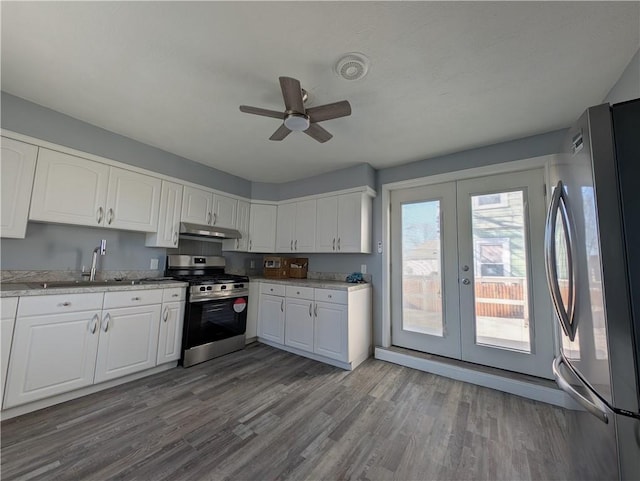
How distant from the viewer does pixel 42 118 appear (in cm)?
223

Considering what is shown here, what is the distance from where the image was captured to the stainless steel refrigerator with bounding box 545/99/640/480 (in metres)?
0.83

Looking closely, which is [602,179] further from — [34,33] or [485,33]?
[34,33]

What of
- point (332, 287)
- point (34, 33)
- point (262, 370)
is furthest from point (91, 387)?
point (34, 33)

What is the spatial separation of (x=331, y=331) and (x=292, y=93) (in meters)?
2.44

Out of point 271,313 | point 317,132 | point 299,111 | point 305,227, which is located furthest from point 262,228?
point 299,111

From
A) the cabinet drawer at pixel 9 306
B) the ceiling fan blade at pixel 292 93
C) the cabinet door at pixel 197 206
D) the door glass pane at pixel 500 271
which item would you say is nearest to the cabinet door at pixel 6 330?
the cabinet drawer at pixel 9 306

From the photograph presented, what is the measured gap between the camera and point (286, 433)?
179 centimetres

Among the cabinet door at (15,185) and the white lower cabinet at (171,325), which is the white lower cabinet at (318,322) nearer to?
the white lower cabinet at (171,325)

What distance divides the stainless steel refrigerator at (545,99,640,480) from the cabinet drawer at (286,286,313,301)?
2.39 metres

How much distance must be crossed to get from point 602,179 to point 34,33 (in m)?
3.01

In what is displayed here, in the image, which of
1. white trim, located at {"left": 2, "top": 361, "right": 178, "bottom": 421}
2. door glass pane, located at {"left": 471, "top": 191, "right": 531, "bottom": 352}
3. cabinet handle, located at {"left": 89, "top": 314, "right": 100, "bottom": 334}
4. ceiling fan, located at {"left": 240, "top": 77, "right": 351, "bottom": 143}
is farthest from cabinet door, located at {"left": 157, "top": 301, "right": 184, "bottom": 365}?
door glass pane, located at {"left": 471, "top": 191, "right": 531, "bottom": 352}

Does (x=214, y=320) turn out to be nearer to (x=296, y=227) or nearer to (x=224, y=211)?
(x=224, y=211)

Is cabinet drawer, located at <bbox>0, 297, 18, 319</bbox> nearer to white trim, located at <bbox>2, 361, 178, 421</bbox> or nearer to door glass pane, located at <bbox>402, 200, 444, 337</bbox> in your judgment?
white trim, located at <bbox>2, 361, 178, 421</bbox>

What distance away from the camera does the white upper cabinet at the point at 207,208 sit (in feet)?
10.7
